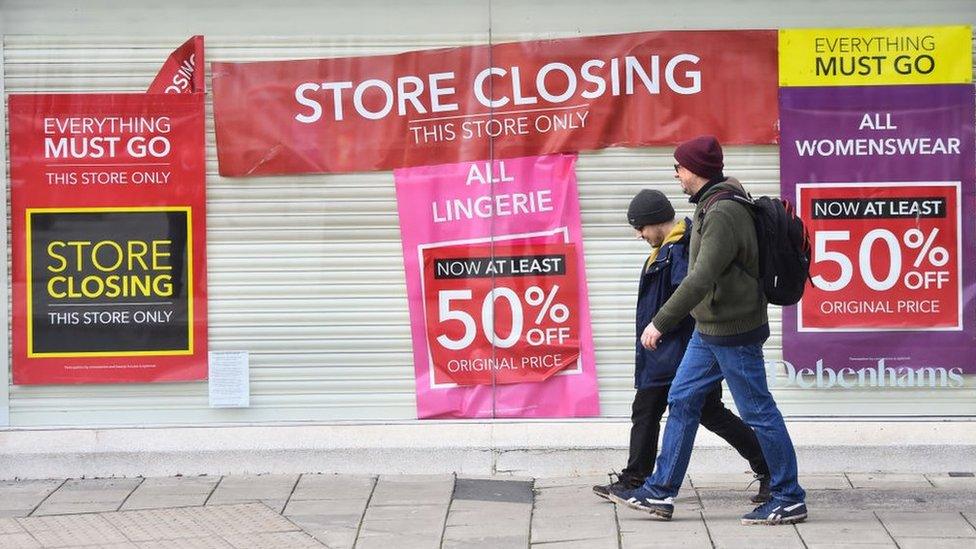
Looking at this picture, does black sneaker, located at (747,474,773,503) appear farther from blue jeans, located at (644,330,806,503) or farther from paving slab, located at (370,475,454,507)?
paving slab, located at (370,475,454,507)

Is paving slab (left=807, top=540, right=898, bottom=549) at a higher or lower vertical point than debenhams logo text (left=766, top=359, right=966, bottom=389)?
lower

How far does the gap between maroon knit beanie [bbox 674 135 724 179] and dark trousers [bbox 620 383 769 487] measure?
1.16 metres

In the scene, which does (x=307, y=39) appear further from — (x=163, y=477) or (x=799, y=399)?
(x=799, y=399)

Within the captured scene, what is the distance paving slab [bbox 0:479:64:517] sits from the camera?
7145mm

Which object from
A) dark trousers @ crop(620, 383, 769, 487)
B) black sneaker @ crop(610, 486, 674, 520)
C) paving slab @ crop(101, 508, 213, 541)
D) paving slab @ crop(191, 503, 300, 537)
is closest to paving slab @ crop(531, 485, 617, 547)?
black sneaker @ crop(610, 486, 674, 520)

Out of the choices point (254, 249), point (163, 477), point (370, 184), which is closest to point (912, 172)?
point (370, 184)

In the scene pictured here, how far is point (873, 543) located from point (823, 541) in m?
0.22

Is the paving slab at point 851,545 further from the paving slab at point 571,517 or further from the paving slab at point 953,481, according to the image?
the paving slab at point 953,481

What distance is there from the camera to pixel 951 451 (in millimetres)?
7715

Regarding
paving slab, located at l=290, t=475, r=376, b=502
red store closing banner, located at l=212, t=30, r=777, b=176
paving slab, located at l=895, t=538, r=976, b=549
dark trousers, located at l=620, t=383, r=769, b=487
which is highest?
red store closing banner, located at l=212, t=30, r=777, b=176

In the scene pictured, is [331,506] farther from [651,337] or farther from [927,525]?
[927,525]

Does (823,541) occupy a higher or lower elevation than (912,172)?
lower

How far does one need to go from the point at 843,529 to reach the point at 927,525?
0.42 meters

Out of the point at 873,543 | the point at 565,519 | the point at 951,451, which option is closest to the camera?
the point at 873,543
